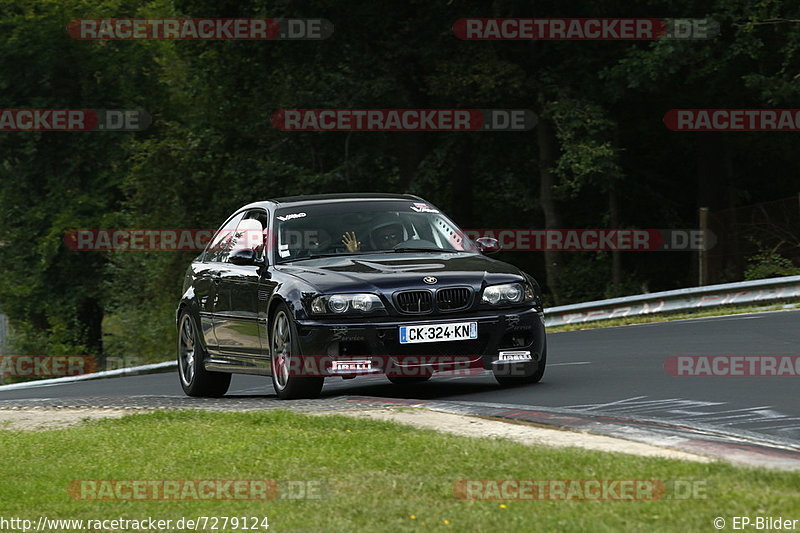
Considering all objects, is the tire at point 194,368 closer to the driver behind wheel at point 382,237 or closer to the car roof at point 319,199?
the car roof at point 319,199

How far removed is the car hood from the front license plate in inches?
12.9

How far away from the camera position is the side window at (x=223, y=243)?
1441cm

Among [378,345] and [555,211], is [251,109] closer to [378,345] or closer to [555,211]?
[555,211]

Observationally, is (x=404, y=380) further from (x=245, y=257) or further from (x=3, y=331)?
(x=3, y=331)

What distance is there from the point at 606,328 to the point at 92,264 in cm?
3398

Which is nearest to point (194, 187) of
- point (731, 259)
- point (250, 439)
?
point (731, 259)

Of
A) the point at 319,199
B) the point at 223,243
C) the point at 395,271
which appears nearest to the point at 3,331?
the point at 223,243

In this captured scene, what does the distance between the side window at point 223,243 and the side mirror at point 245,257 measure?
99 centimetres

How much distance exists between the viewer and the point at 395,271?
12.4 meters

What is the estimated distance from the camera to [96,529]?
22.6ft

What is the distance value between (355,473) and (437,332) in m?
4.23

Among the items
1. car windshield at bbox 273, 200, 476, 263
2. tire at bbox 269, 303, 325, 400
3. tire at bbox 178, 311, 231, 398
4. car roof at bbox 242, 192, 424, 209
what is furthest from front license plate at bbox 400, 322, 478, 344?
tire at bbox 178, 311, 231, 398

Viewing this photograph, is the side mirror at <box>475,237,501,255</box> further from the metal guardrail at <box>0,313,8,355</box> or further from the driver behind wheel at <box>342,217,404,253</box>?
the metal guardrail at <box>0,313,8,355</box>

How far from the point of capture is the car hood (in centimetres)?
1221
